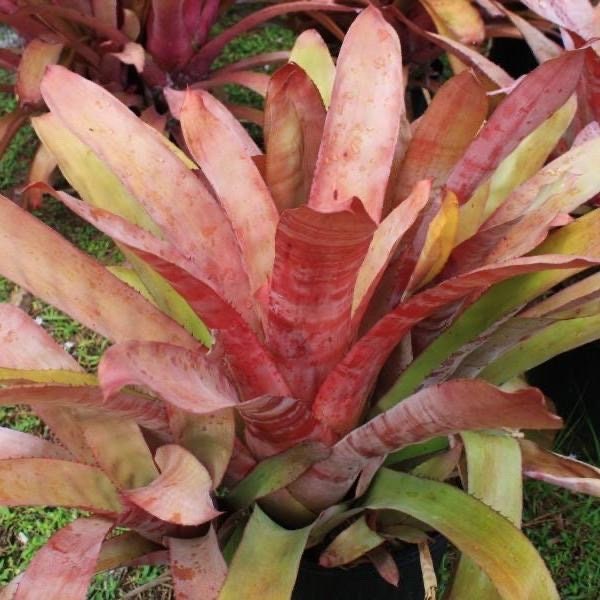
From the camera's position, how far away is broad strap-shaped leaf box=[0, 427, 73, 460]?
84 cm

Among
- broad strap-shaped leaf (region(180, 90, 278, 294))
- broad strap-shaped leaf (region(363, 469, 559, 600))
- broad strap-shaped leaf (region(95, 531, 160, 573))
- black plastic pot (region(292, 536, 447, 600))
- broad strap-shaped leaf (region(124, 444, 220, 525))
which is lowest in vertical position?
black plastic pot (region(292, 536, 447, 600))

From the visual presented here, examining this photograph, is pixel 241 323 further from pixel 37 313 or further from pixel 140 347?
pixel 37 313

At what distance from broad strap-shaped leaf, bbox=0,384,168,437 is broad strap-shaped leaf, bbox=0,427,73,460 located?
0.11 ft

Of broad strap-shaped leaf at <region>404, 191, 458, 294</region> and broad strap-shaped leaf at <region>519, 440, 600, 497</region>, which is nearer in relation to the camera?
broad strap-shaped leaf at <region>404, 191, 458, 294</region>

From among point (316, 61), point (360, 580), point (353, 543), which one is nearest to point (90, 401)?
point (353, 543)

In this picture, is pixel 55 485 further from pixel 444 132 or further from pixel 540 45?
pixel 540 45

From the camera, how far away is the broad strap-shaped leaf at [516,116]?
80 cm

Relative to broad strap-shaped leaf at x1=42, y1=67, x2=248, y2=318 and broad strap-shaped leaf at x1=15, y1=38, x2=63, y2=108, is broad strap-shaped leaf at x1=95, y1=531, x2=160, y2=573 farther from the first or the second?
broad strap-shaped leaf at x1=15, y1=38, x2=63, y2=108

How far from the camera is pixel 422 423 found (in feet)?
2.36

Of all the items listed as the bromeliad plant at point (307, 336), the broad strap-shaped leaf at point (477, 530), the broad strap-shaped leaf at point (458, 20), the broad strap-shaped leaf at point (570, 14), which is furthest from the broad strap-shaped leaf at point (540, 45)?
the broad strap-shaped leaf at point (477, 530)

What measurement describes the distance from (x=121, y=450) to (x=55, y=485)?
74mm

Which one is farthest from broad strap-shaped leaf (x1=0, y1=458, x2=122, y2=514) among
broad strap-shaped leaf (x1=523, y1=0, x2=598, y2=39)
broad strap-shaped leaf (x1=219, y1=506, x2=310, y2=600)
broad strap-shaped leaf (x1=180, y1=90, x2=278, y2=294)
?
broad strap-shaped leaf (x1=523, y1=0, x2=598, y2=39)

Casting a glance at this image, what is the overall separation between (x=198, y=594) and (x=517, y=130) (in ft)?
1.75

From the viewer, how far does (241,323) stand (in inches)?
28.1
